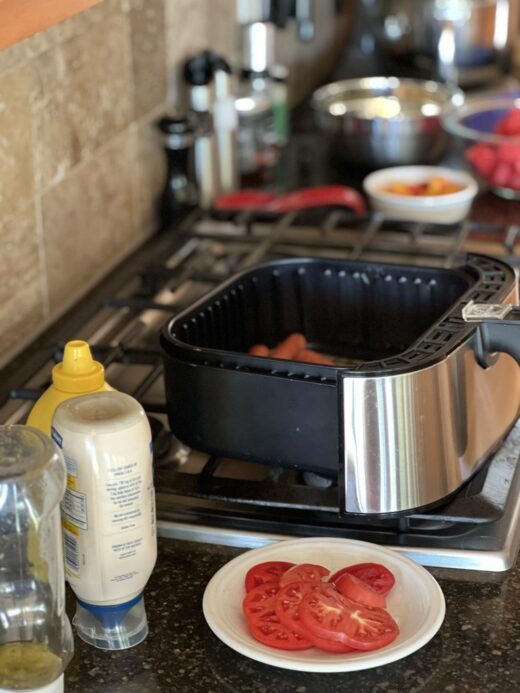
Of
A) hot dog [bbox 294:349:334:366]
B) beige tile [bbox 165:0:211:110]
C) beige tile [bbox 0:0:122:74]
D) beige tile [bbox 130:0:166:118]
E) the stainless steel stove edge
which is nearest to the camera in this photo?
the stainless steel stove edge

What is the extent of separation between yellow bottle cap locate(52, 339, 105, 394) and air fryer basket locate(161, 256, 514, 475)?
13 centimetres

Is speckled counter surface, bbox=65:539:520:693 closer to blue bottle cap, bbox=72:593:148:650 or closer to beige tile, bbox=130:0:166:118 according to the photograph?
blue bottle cap, bbox=72:593:148:650

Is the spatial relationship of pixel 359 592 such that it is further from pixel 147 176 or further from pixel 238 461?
pixel 147 176

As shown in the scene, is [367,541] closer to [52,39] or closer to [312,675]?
[312,675]

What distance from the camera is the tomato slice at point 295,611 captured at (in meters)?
0.87

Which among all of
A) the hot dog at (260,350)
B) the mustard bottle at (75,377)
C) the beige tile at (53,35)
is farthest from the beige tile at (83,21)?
the mustard bottle at (75,377)

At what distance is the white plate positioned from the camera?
2.80ft

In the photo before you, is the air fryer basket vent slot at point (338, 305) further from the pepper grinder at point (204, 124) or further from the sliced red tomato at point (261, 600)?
the pepper grinder at point (204, 124)

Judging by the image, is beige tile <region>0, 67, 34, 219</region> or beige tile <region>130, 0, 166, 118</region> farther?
beige tile <region>130, 0, 166, 118</region>

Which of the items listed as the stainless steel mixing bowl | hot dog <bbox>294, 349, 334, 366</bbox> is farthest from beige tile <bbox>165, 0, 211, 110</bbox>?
hot dog <bbox>294, 349, 334, 366</bbox>

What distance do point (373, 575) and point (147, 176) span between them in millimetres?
884

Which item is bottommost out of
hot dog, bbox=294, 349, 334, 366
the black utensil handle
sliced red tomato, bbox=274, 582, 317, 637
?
sliced red tomato, bbox=274, 582, 317, 637

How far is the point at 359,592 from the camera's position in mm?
903

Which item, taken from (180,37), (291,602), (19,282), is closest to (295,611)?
(291,602)
